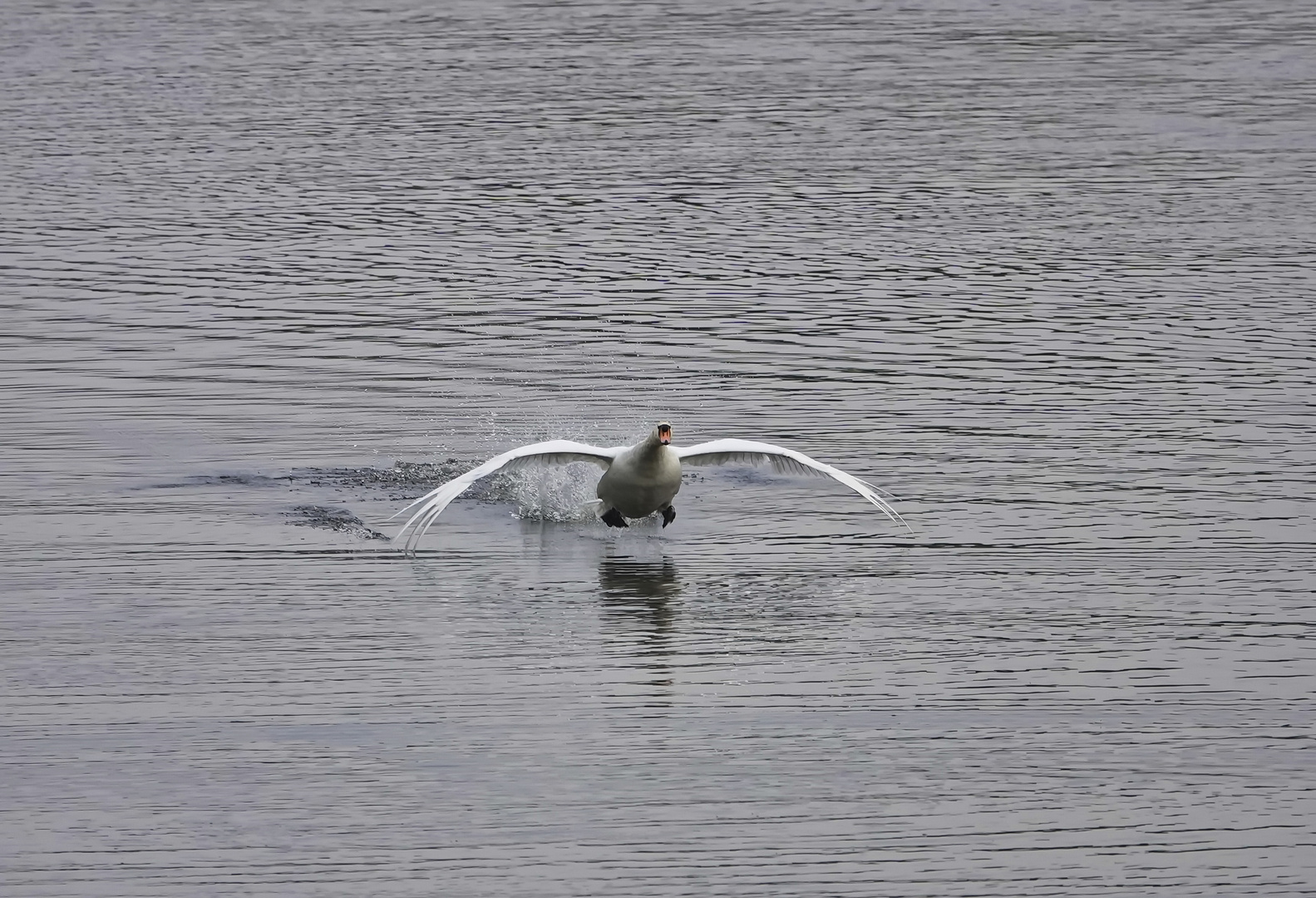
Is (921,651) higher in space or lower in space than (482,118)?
lower

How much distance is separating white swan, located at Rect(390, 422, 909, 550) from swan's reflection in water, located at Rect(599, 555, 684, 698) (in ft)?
1.56

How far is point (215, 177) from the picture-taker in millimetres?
28734

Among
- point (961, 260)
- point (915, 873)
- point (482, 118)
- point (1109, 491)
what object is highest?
point (482, 118)

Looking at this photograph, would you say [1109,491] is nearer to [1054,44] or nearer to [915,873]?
[915,873]

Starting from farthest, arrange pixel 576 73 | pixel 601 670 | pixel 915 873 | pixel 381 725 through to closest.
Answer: pixel 576 73, pixel 601 670, pixel 381 725, pixel 915 873

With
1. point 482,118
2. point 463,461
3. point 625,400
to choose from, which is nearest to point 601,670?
point 463,461

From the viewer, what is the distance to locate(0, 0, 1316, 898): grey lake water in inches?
453

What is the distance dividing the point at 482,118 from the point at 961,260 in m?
9.16

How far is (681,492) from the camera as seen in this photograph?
17312 millimetres

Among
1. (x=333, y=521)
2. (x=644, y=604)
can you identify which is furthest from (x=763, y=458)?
(x=333, y=521)

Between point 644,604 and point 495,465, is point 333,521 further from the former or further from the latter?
point 644,604

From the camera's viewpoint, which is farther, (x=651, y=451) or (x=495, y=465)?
(x=651, y=451)

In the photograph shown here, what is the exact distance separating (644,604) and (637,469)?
4.81 ft

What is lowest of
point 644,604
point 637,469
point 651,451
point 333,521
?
point 644,604
